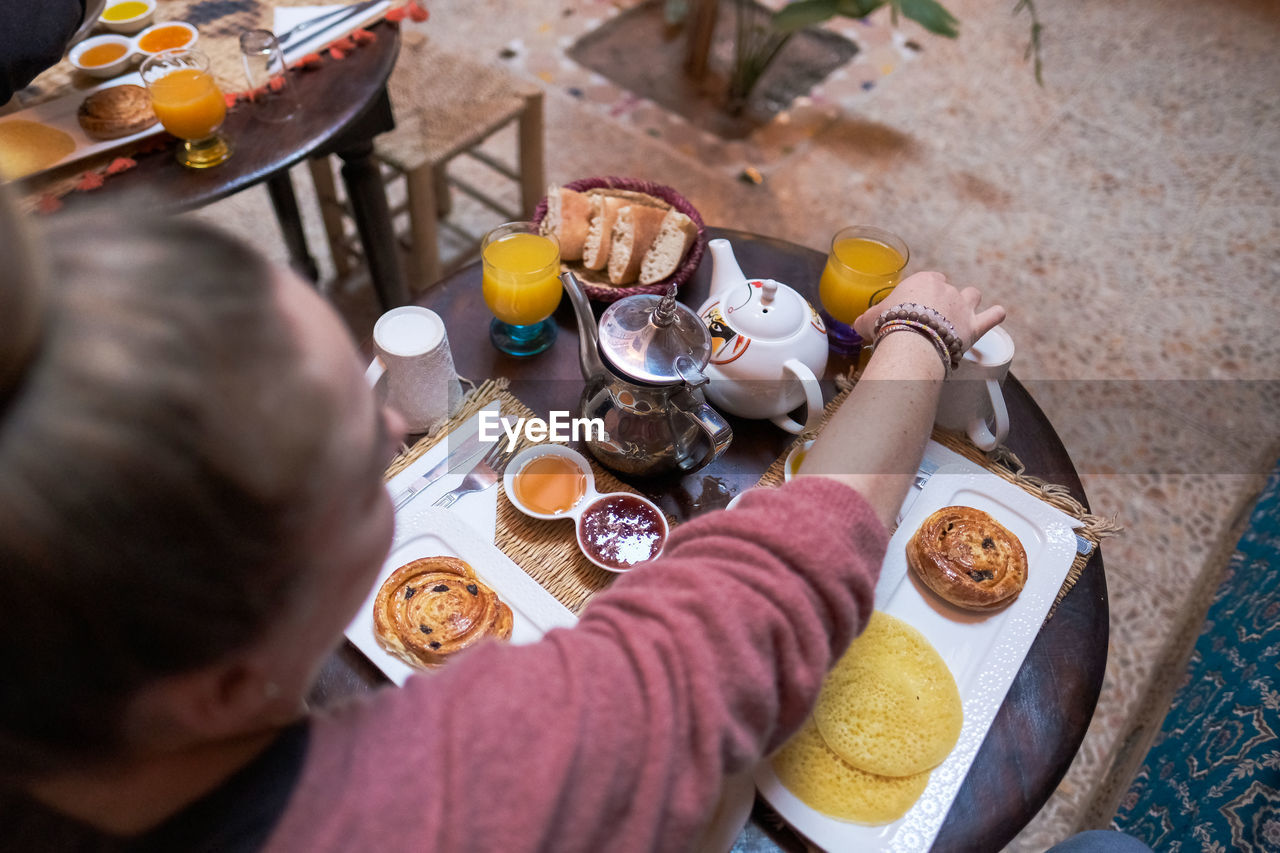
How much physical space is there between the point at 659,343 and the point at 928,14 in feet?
6.55

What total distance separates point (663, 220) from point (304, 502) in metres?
0.99

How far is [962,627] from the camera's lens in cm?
98

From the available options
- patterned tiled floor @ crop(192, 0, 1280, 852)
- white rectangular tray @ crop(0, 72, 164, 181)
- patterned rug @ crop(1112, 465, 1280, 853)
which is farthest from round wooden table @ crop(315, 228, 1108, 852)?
patterned tiled floor @ crop(192, 0, 1280, 852)

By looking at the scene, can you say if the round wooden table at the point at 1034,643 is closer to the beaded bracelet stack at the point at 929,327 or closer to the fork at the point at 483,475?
the fork at the point at 483,475

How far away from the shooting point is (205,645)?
44 centimetres

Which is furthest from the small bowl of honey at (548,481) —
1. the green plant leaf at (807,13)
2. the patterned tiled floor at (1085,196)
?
the green plant leaf at (807,13)

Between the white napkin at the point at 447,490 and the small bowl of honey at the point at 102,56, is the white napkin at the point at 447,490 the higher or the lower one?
the lower one

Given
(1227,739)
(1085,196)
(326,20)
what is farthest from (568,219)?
(1085,196)

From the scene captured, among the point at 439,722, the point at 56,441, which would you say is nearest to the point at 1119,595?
the point at 439,722

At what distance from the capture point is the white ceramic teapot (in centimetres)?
109

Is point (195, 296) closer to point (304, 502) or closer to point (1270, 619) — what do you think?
point (304, 502)

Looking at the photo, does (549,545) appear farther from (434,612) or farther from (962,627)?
(962,627)

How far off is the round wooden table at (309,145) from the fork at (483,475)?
2.23 ft

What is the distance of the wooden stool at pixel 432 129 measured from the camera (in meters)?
1.92
